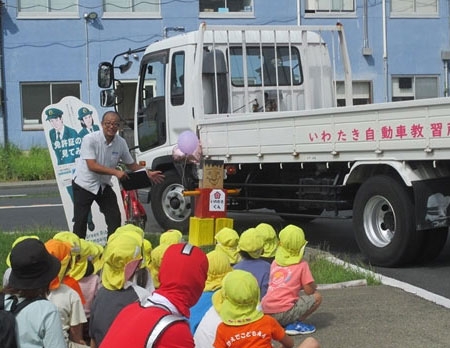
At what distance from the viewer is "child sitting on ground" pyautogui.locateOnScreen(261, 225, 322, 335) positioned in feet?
19.9

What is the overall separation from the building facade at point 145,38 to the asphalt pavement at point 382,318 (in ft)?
58.1

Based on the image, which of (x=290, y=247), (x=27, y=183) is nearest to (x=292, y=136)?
(x=290, y=247)

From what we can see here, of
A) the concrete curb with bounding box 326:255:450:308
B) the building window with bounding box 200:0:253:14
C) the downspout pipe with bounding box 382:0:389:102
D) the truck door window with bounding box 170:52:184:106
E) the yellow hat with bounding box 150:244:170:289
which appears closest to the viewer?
the yellow hat with bounding box 150:244:170:289

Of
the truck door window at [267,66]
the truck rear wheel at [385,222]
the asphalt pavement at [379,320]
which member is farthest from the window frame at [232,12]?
the asphalt pavement at [379,320]

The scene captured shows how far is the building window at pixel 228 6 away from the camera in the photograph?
26484 millimetres

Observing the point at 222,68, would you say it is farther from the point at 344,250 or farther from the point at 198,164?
the point at 344,250

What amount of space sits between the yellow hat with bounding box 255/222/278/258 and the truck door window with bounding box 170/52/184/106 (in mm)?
4923

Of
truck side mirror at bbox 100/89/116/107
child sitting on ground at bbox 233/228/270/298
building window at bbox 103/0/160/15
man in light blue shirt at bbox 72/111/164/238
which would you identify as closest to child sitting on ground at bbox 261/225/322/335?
child sitting on ground at bbox 233/228/270/298

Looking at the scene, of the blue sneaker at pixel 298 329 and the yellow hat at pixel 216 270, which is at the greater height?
the yellow hat at pixel 216 270

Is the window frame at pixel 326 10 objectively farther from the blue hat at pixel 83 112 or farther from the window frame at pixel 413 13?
the blue hat at pixel 83 112

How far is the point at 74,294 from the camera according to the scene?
4.93 meters

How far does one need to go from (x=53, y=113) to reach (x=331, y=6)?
1858cm

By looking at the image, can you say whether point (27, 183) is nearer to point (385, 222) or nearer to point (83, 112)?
point (83, 112)

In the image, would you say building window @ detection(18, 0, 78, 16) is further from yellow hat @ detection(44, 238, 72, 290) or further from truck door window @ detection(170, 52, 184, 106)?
yellow hat @ detection(44, 238, 72, 290)
